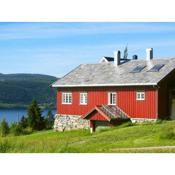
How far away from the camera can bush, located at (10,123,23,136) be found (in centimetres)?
1236

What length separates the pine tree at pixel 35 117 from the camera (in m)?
12.3

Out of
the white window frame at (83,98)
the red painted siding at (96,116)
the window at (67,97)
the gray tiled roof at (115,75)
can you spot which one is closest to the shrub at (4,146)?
the gray tiled roof at (115,75)

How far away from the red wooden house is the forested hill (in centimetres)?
1171

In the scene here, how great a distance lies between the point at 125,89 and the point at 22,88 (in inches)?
594

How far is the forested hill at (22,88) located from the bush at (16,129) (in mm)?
635

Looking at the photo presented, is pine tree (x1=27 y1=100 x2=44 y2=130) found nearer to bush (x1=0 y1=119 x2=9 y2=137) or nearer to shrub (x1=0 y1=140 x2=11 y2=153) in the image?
bush (x1=0 y1=119 x2=9 y2=137)

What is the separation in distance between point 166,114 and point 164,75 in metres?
1.67

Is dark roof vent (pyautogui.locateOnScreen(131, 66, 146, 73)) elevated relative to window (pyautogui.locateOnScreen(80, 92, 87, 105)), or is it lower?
elevated

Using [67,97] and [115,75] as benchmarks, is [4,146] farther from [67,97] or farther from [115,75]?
[67,97]

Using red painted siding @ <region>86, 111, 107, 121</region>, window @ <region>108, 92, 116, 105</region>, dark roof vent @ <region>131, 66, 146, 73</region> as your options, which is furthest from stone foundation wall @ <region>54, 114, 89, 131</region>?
dark roof vent @ <region>131, 66, 146, 73</region>

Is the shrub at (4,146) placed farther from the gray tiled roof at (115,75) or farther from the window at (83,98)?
the window at (83,98)

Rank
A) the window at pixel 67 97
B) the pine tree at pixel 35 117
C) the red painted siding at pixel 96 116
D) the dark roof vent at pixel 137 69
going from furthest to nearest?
the window at pixel 67 97
the red painted siding at pixel 96 116
the dark roof vent at pixel 137 69
the pine tree at pixel 35 117

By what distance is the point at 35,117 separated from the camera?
43.1 feet
